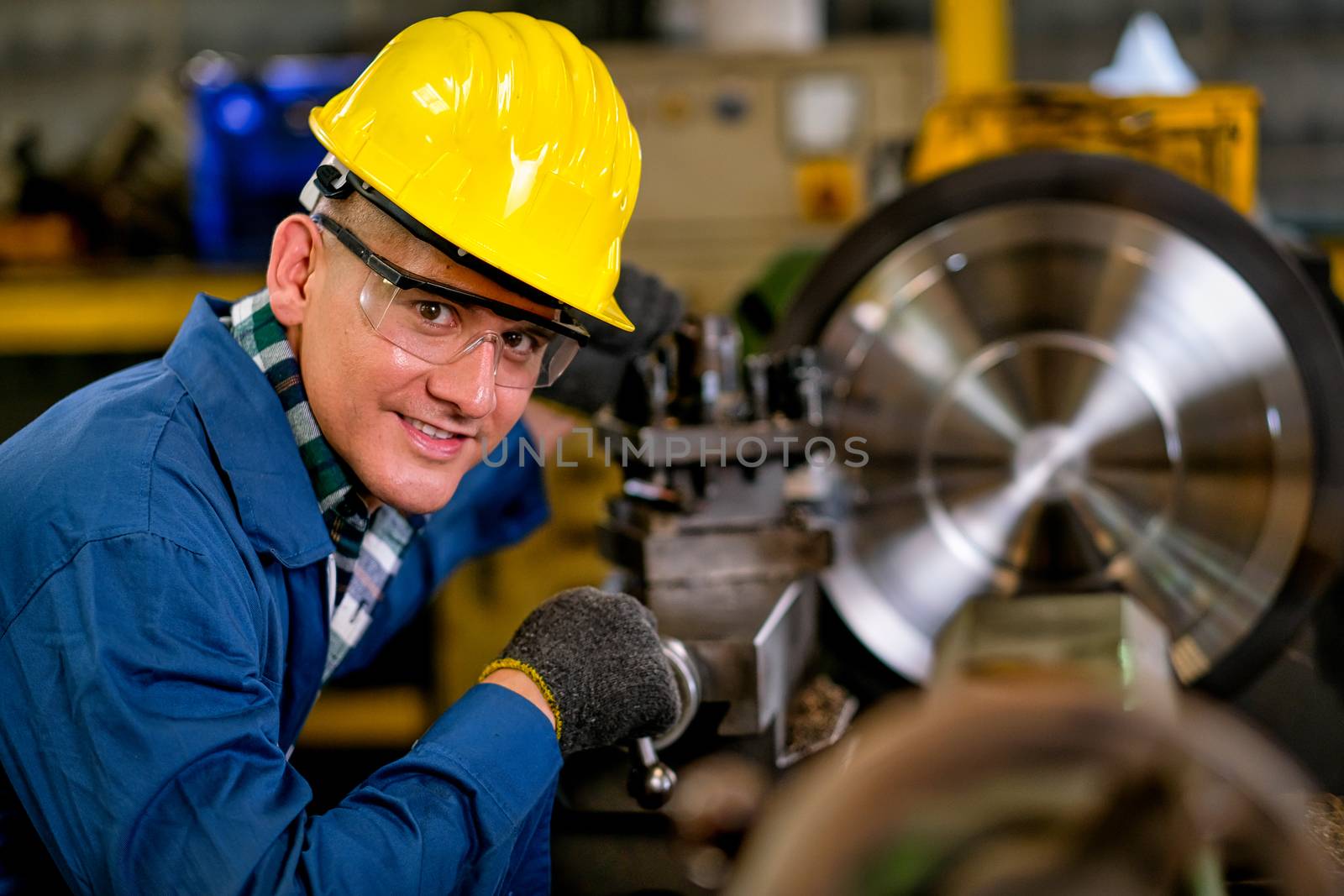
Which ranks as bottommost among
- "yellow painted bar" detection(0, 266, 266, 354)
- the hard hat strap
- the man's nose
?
"yellow painted bar" detection(0, 266, 266, 354)

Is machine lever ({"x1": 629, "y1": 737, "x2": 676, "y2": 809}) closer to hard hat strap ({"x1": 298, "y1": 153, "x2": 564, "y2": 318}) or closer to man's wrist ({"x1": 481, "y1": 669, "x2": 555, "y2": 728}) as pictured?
man's wrist ({"x1": 481, "y1": 669, "x2": 555, "y2": 728})

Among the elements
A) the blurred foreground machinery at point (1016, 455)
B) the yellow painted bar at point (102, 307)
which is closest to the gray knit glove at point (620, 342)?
the blurred foreground machinery at point (1016, 455)

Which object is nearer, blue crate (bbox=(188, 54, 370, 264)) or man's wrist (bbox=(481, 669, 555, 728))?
man's wrist (bbox=(481, 669, 555, 728))

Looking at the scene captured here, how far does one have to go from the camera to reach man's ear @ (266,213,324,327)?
847 mm

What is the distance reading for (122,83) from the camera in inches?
201

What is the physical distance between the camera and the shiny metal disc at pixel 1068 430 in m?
1.08

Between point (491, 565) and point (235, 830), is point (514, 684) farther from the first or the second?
point (491, 565)

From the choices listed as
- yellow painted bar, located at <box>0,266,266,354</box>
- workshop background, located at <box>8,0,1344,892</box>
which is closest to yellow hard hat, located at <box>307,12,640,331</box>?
workshop background, located at <box>8,0,1344,892</box>

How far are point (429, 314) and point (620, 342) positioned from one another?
0.37 metres

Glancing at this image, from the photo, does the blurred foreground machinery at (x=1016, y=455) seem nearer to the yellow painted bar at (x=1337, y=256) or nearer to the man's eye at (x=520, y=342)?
the man's eye at (x=520, y=342)

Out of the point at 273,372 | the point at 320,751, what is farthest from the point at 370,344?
the point at 320,751

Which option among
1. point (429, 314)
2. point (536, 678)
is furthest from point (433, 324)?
point (536, 678)

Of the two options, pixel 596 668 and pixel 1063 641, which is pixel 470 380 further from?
pixel 1063 641

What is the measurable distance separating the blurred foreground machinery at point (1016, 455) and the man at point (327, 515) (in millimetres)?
226
